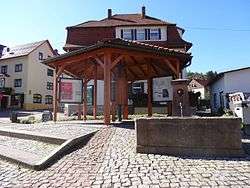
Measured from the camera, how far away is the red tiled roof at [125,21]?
30.2 metres

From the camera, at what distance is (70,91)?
1410cm

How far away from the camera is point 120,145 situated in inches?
307

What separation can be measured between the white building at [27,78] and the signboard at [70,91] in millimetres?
31323

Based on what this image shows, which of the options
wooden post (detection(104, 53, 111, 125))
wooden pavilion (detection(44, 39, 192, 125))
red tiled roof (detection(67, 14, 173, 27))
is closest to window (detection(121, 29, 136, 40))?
red tiled roof (detection(67, 14, 173, 27))

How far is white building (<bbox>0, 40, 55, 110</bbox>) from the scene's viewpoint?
1746 inches

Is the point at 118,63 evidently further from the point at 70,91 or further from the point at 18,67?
the point at 18,67

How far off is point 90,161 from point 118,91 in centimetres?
733

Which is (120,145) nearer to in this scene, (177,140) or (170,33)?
(177,140)

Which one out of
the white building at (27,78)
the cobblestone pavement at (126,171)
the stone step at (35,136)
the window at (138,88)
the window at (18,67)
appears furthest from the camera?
the window at (18,67)

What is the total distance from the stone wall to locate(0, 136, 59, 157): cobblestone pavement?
106 inches

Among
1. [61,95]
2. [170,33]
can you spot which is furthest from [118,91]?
[170,33]

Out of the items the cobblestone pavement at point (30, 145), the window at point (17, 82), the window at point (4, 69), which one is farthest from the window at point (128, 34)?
the window at point (4, 69)

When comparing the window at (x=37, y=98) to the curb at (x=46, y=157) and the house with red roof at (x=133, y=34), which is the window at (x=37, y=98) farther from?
the curb at (x=46, y=157)

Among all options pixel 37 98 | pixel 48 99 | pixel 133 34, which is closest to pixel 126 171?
pixel 133 34
